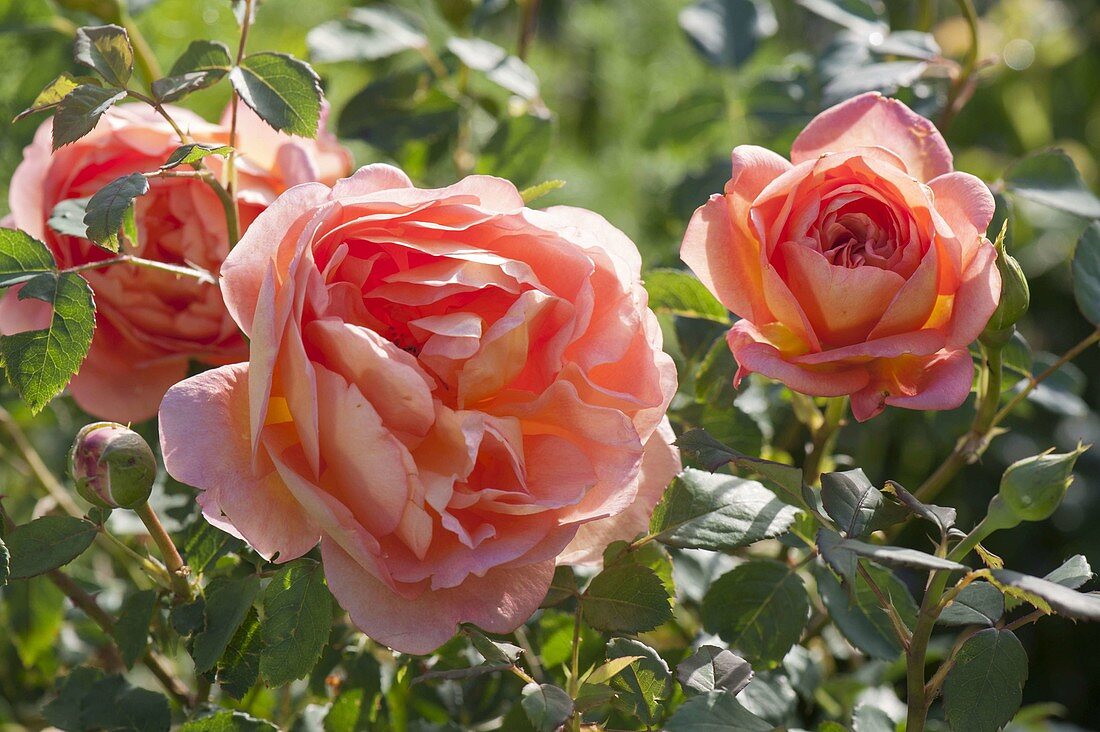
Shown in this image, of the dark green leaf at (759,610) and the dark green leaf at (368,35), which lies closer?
the dark green leaf at (759,610)

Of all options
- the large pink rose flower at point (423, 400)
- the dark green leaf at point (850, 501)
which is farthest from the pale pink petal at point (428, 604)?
the dark green leaf at point (850, 501)

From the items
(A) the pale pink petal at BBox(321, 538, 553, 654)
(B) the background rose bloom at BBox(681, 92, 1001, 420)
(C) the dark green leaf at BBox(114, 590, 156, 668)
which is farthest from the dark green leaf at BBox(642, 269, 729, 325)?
(C) the dark green leaf at BBox(114, 590, 156, 668)

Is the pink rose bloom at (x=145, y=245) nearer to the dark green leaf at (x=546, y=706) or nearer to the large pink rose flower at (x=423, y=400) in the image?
the large pink rose flower at (x=423, y=400)

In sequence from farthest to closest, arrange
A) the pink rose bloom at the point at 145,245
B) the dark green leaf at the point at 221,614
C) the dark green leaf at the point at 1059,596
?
1. the pink rose bloom at the point at 145,245
2. the dark green leaf at the point at 221,614
3. the dark green leaf at the point at 1059,596

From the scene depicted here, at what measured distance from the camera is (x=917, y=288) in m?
0.42

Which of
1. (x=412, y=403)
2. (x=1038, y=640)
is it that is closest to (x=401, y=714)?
(x=412, y=403)

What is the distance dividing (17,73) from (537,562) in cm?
82

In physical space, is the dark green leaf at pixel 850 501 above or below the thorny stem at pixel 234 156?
below

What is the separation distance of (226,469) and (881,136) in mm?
329

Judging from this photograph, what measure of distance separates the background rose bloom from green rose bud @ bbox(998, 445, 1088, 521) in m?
0.05

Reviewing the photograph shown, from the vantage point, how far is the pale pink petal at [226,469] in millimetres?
388

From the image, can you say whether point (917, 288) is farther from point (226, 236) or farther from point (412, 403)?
point (226, 236)

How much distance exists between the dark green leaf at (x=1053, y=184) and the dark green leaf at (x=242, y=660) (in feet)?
1.68

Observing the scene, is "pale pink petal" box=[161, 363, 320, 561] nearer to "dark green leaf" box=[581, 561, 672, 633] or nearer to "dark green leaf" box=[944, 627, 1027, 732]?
"dark green leaf" box=[581, 561, 672, 633]
